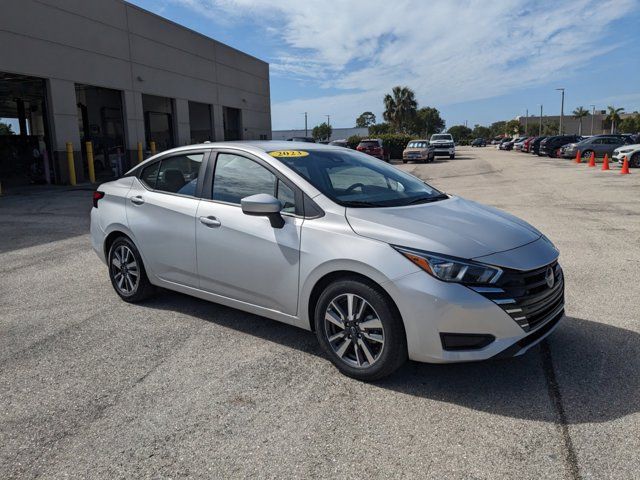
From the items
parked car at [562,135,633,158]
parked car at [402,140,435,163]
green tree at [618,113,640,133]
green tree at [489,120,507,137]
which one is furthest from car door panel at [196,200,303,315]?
green tree at [489,120,507,137]

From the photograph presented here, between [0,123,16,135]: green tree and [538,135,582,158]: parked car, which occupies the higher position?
[0,123,16,135]: green tree

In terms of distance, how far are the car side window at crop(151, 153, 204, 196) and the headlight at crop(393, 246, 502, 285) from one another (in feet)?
7.67

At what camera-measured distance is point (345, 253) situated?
3.37m

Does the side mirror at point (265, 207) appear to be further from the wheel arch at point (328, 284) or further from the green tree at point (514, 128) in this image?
the green tree at point (514, 128)

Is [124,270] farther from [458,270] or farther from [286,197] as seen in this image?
[458,270]

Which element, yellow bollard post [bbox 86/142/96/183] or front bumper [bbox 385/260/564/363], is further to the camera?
yellow bollard post [bbox 86/142/96/183]

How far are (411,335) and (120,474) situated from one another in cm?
180

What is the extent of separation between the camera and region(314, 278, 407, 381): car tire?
10.7 ft

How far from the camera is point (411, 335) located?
3199 millimetres

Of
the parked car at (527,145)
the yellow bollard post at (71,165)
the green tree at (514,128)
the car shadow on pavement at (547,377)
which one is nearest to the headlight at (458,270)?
the car shadow on pavement at (547,377)

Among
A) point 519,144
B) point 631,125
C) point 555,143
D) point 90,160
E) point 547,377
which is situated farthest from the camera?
point 631,125

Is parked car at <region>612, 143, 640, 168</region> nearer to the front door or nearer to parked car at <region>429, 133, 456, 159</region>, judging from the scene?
parked car at <region>429, 133, 456, 159</region>

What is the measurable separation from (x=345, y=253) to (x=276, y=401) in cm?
105

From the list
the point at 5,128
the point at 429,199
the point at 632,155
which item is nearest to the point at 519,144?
the point at 632,155
